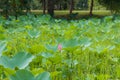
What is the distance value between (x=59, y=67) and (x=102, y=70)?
0.37 metres

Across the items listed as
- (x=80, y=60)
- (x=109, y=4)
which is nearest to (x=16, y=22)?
(x=80, y=60)

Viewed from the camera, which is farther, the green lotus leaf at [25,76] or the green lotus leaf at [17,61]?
the green lotus leaf at [17,61]

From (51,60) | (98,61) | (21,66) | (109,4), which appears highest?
(21,66)

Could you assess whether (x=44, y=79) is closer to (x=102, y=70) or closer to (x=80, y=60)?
(x=102, y=70)

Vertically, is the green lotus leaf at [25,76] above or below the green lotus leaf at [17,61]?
above

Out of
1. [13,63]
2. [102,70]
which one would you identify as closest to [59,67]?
[102,70]

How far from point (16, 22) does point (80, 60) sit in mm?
6324

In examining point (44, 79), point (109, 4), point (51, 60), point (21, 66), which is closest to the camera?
point (44, 79)

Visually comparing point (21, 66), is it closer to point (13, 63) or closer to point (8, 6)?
point (13, 63)

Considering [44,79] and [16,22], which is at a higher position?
[44,79]

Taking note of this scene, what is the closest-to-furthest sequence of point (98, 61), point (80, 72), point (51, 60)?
1. point (51, 60)
2. point (80, 72)
3. point (98, 61)

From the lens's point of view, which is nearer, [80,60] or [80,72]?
[80,72]

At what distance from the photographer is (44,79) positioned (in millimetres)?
1229

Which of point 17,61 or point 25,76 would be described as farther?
point 17,61
